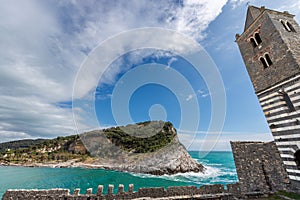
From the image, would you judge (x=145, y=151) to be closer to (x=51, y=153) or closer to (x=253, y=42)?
(x=253, y=42)

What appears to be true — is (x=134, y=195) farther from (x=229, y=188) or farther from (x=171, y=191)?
(x=229, y=188)

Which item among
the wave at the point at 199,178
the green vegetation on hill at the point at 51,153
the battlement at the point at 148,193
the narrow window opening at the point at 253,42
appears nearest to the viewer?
the battlement at the point at 148,193

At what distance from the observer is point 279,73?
9109 millimetres

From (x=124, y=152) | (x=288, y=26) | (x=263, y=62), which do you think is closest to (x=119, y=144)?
(x=124, y=152)

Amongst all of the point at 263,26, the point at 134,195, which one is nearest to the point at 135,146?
the point at 134,195

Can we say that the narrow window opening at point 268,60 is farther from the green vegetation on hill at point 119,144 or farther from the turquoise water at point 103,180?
the green vegetation on hill at point 119,144

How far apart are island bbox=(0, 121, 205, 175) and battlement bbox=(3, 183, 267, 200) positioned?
29.4 metres

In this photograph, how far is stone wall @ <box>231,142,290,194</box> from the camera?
929 cm

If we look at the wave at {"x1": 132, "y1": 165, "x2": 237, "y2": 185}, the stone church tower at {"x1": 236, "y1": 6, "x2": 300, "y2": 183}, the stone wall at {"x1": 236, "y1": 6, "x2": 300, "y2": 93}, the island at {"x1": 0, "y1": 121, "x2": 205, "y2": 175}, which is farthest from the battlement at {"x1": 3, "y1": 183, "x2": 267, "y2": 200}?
the island at {"x1": 0, "y1": 121, "x2": 205, "y2": 175}

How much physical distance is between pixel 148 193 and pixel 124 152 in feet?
178

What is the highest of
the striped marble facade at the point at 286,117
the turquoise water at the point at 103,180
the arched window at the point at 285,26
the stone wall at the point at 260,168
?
the arched window at the point at 285,26

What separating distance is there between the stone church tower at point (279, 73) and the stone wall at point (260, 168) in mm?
883

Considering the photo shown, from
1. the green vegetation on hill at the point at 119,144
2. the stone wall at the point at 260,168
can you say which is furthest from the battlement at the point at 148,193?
the green vegetation on hill at the point at 119,144

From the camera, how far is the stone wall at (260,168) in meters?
9.29
